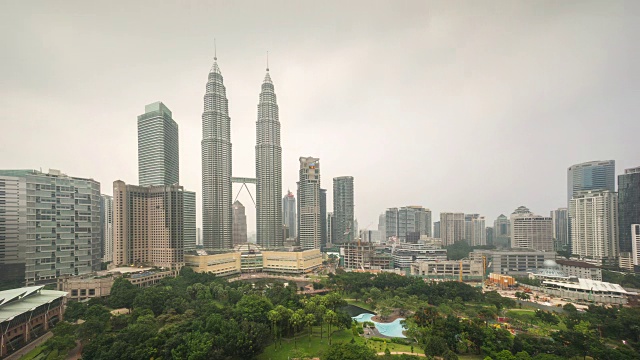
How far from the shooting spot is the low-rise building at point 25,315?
72.3 ft

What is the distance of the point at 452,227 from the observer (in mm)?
104062

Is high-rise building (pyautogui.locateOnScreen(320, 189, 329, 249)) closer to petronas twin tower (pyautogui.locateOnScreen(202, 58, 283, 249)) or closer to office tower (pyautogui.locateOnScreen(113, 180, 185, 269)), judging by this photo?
petronas twin tower (pyautogui.locateOnScreen(202, 58, 283, 249))

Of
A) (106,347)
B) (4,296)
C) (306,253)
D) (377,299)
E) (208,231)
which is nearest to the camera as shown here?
(106,347)

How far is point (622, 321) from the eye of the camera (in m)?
Result: 24.4

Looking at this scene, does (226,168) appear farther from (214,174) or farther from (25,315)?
(25,315)

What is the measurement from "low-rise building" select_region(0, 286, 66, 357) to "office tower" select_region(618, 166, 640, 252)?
8981cm

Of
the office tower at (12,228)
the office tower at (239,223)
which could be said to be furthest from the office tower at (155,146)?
the office tower at (239,223)

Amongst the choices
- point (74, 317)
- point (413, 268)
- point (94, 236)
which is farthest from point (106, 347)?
point (413, 268)

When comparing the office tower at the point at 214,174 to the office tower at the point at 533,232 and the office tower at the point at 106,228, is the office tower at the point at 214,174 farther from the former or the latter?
the office tower at the point at 533,232

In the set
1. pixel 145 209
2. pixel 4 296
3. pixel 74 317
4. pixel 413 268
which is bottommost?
pixel 413 268

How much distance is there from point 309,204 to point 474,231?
2603 inches

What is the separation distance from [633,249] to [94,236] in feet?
310

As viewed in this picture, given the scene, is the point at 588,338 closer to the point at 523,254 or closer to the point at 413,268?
the point at 413,268

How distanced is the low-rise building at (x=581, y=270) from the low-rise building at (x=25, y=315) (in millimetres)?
74859
